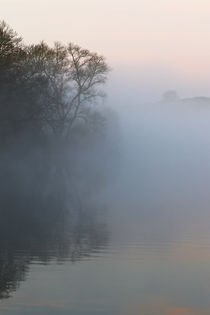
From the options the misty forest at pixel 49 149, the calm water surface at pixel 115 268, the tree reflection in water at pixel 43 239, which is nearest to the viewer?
the calm water surface at pixel 115 268

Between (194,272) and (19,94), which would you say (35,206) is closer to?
(194,272)

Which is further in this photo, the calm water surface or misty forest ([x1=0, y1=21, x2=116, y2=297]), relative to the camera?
misty forest ([x1=0, y1=21, x2=116, y2=297])

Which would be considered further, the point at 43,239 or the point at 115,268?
the point at 43,239

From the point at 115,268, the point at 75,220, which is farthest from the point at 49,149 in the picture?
the point at 115,268

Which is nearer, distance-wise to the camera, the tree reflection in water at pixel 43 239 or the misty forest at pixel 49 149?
the tree reflection in water at pixel 43 239

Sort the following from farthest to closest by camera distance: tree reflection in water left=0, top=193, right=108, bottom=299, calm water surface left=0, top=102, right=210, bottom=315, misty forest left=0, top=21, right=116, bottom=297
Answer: misty forest left=0, top=21, right=116, bottom=297, tree reflection in water left=0, top=193, right=108, bottom=299, calm water surface left=0, top=102, right=210, bottom=315

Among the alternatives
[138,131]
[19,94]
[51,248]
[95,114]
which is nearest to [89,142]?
[95,114]

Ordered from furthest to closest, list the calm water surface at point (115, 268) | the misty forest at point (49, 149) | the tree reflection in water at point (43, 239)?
the misty forest at point (49, 149)
the tree reflection in water at point (43, 239)
the calm water surface at point (115, 268)

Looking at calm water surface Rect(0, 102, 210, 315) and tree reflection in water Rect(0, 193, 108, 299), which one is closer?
calm water surface Rect(0, 102, 210, 315)

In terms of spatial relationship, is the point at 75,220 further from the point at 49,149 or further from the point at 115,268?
the point at 49,149

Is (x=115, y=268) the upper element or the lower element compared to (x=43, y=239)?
lower

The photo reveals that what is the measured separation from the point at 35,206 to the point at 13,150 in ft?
111

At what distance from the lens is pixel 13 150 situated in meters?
66.1

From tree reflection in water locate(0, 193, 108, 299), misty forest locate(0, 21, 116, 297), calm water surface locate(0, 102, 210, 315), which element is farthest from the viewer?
misty forest locate(0, 21, 116, 297)
